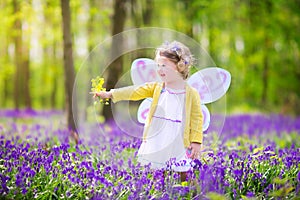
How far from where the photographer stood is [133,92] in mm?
4441

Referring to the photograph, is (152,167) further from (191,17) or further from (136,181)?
(191,17)

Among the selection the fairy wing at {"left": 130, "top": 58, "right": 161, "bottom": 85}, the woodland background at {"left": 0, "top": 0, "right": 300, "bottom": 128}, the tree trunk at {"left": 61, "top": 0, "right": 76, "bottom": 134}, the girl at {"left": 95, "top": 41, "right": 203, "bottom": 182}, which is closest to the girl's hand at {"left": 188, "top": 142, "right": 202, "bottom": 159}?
the girl at {"left": 95, "top": 41, "right": 203, "bottom": 182}

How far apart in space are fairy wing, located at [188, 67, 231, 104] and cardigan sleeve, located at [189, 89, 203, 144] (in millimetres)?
470

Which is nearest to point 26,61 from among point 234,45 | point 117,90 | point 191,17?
point 191,17

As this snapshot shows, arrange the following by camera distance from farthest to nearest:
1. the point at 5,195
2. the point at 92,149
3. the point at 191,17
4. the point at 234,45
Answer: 1. the point at 234,45
2. the point at 191,17
3. the point at 92,149
4. the point at 5,195

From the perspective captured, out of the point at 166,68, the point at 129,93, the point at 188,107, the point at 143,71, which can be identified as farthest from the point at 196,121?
the point at 143,71

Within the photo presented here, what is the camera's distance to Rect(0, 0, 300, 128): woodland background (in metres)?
12.2

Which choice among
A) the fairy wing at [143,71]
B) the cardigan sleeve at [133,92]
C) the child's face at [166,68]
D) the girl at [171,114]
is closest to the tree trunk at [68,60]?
the fairy wing at [143,71]

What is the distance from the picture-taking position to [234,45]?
21.7 meters

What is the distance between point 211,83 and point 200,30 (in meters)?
13.1

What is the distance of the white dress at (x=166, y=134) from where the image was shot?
4.21 metres

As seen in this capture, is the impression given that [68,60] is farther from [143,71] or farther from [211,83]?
[211,83]

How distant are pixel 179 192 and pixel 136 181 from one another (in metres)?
0.41

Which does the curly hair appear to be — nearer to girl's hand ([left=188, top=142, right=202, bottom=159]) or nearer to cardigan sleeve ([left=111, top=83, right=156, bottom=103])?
cardigan sleeve ([left=111, top=83, right=156, bottom=103])
